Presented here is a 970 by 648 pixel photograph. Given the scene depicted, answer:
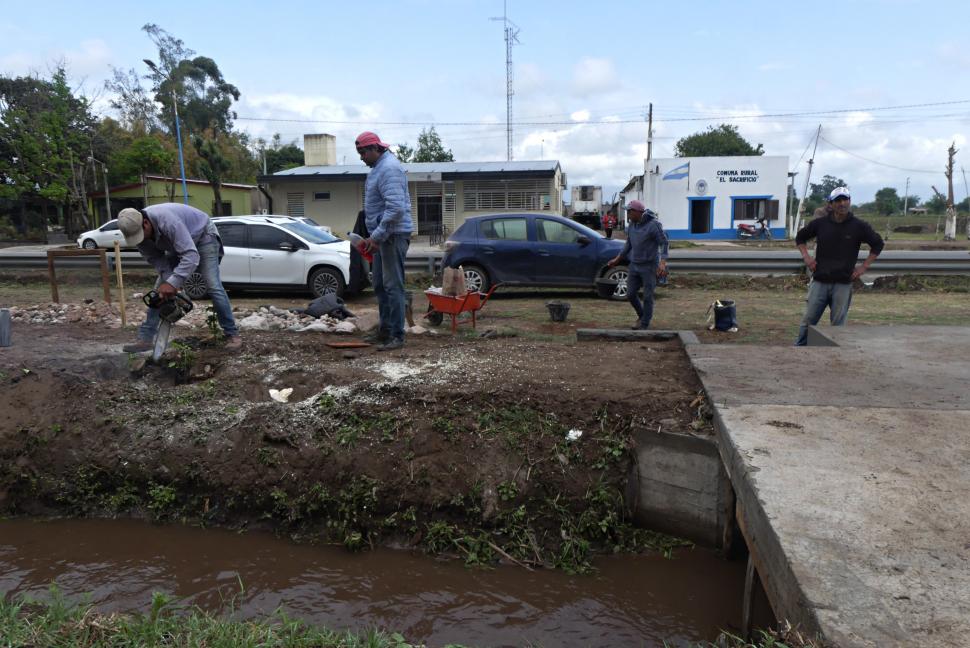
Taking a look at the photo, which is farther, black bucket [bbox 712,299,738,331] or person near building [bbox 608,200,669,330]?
black bucket [bbox 712,299,738,331]

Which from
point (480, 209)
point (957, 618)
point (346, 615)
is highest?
point (480, 209)

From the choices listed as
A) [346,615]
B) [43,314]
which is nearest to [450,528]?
[346,615]

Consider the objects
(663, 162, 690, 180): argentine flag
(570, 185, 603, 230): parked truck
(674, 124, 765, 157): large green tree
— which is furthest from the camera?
(674, 124, 765, 157): large green tree

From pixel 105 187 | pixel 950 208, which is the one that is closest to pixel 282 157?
pixel 105 187

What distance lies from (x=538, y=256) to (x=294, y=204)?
21261 mm

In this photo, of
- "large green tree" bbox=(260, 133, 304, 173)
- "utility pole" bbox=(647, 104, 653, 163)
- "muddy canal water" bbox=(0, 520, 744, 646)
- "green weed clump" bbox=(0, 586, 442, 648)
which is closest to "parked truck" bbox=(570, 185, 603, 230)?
"utility pole" bbox=(647, 104, 653, 163)

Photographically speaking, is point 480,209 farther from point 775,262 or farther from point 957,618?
point 957,618

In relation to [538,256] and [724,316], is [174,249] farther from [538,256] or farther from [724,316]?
[538,256]

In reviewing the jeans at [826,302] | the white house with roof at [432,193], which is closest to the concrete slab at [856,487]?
the jeans at [826,302]

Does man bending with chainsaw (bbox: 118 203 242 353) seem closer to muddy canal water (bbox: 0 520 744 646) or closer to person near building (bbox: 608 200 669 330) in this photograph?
muddy canal water (bbox: 0 520 744 646)

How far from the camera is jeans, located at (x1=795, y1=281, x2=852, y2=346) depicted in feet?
20.7

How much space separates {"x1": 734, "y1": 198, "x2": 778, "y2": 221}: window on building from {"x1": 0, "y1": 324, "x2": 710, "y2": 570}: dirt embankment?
3063 centimetres

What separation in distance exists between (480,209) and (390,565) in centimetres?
2654

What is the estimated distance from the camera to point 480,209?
96.9ft
